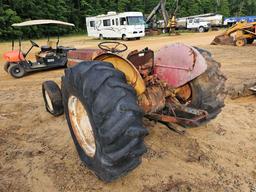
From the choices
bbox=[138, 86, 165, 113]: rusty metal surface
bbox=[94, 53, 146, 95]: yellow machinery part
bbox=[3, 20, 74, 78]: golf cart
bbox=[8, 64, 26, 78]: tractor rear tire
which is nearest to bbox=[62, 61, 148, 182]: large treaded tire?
bbox=[94, 53, 146, 95]: yellow machinery part

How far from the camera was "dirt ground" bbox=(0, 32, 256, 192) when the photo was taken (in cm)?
304

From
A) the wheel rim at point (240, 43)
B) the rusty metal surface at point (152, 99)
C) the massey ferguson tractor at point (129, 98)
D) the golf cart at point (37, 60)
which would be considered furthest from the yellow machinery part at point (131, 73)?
the wheel rim at point (240, 43)

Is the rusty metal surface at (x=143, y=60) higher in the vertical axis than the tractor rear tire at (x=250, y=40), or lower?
higher

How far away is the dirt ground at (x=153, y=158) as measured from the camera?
9.98 ft

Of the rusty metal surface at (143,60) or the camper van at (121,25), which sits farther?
the camper van at (121,25)

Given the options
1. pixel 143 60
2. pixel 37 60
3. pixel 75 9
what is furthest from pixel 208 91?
pixel 75 9

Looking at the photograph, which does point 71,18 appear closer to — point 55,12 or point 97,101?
point 55,12

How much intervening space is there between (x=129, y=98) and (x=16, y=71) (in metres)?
8.17

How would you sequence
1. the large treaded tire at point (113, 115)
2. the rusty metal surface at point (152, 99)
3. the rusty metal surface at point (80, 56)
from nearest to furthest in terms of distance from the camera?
the large treaded tire at point (113, 115) < the rusty metal surface at point (152, 99) < the rusty metal surface at point (80, 56)

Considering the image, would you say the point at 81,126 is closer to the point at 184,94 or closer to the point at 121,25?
the point at 184,94

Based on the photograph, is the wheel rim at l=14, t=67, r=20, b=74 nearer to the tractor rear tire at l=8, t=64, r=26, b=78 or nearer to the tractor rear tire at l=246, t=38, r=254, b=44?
the tractor rear tire at l=8, t=64, r=26, b=78

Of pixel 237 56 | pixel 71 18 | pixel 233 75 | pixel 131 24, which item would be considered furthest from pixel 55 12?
pixel 233 75

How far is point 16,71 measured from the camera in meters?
9.59

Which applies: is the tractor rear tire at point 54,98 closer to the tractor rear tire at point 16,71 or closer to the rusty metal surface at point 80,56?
the rusty metal surface at point 80,56
